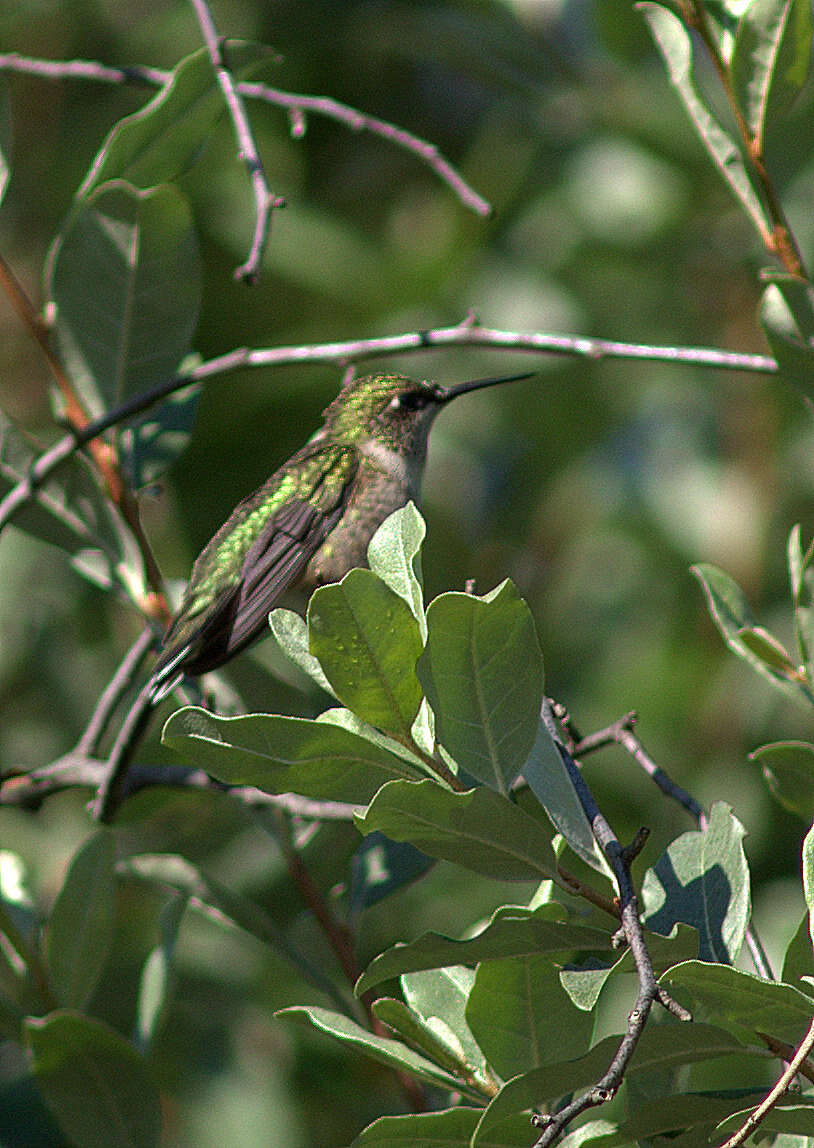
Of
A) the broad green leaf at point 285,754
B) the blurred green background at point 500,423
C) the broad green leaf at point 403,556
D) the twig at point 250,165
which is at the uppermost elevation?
the twig at point 250,165

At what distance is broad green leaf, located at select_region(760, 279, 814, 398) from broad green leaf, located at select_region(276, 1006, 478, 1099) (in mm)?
925

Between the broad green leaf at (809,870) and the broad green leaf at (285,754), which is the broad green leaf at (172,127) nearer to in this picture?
the broad green leaf at (285,754)

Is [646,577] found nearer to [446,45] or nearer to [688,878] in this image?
[446,45]

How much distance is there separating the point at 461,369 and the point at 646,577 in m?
0.94

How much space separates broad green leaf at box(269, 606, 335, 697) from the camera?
1.43 metres

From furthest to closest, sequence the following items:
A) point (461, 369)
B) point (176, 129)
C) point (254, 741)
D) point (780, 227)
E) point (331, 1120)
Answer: point (461, 369)
point (331, 1120)
point (176, 129)
point (780, 227)
point (254, 741)

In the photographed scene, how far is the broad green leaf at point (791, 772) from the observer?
1.73 m

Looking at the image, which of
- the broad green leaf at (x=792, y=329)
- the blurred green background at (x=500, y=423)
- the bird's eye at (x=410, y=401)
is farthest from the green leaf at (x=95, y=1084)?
the blurred green background at (x=500, y=423)

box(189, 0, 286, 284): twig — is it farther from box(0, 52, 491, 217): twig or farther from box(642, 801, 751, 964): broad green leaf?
box(642, 801, 751, 964): broad green leaf

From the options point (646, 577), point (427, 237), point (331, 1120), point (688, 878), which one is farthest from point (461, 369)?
point (688, 878)

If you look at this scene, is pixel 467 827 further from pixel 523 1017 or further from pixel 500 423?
pixel 500 423

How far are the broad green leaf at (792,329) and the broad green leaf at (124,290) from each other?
978 mm

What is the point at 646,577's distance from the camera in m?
4.85

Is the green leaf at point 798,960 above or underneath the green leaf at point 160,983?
above
